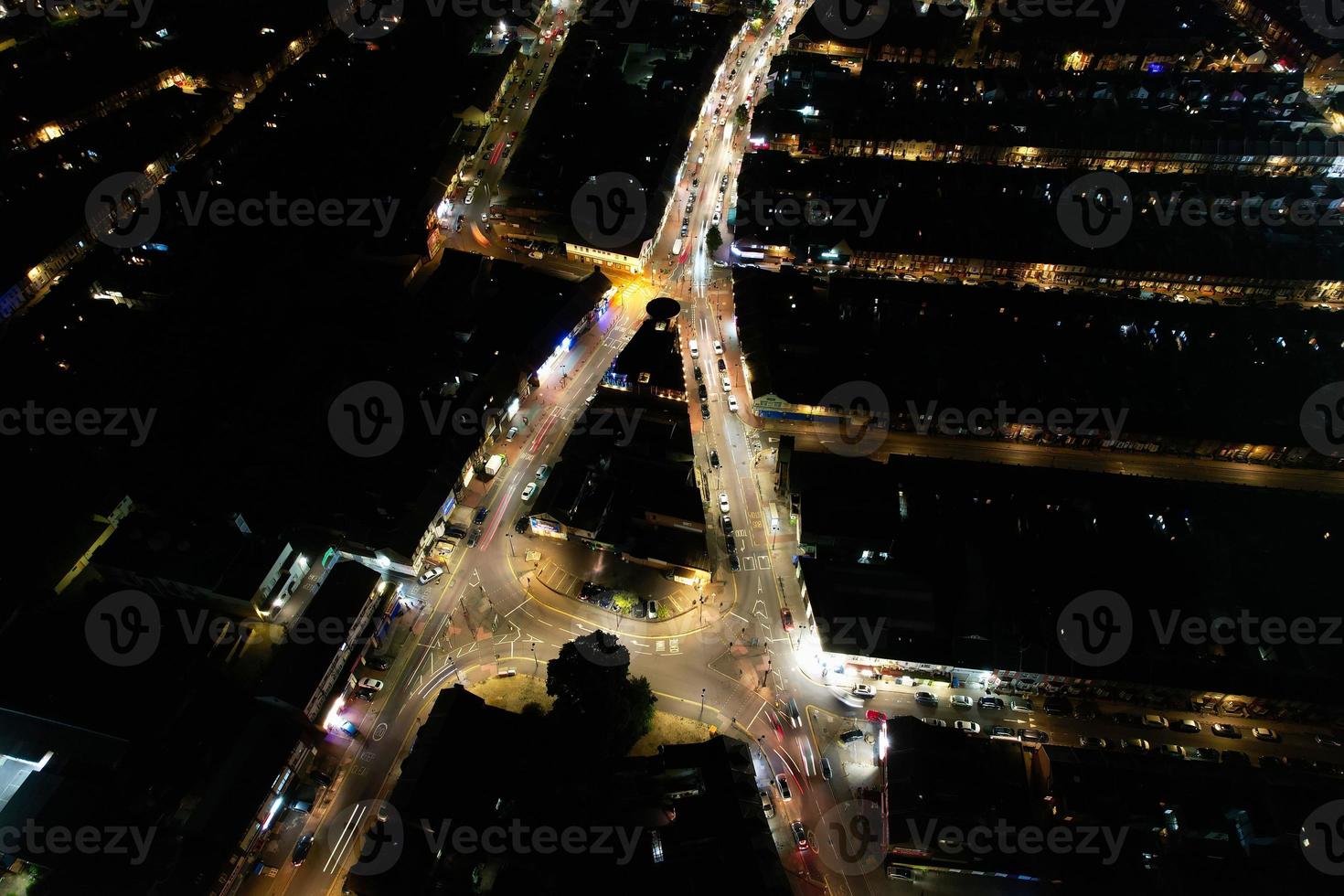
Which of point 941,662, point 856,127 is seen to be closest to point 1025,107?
point 856,127

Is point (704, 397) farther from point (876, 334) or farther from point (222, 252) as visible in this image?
point (222, 252)

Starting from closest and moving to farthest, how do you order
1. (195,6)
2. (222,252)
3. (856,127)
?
(222,252), (856,127), (195,6)

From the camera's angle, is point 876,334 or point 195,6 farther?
point 195,6
